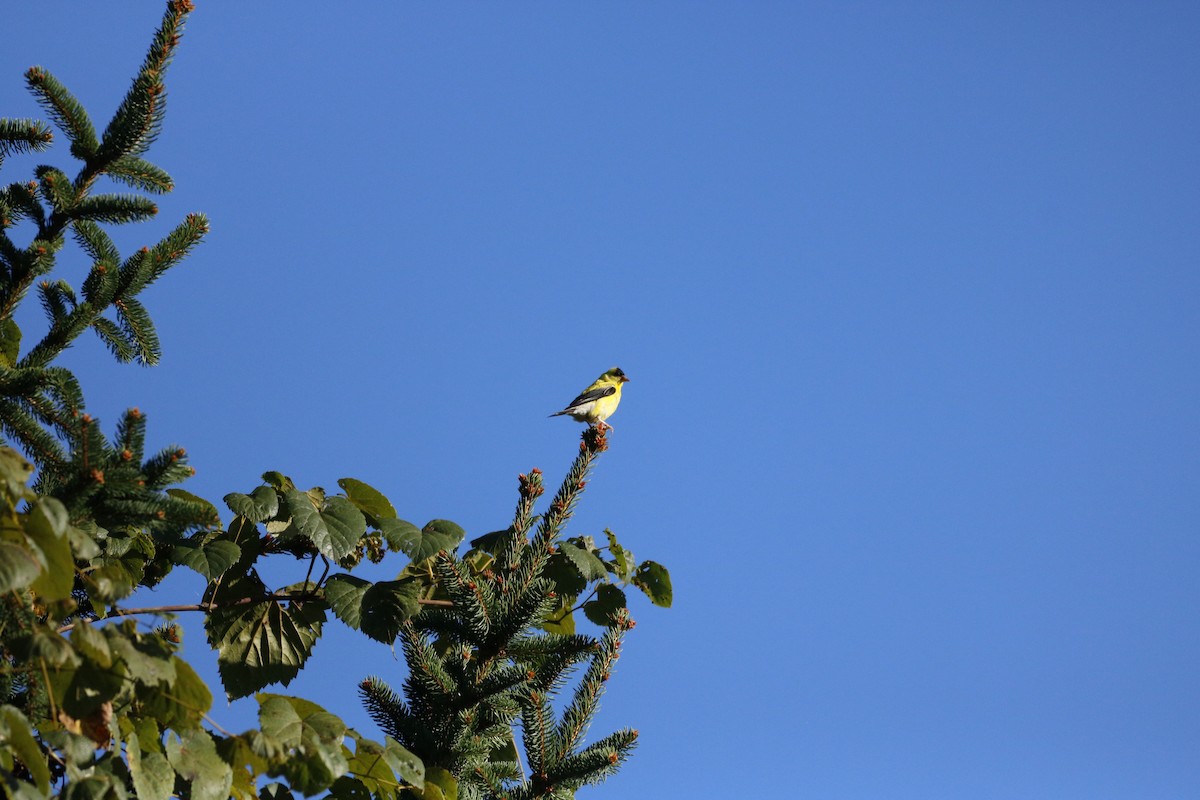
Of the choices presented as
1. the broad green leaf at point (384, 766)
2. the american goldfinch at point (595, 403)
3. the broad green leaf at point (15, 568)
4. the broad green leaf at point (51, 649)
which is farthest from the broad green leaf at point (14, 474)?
the american goldfinch at point (595, 403)

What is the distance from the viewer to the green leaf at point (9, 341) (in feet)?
15.0

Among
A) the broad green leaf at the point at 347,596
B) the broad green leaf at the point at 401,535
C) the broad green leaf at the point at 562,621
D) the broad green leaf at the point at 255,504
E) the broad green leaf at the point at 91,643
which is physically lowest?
the broad green leaf at the point at 91,643

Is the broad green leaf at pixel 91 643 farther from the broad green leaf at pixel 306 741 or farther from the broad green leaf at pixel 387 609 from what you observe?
the broad green leaf at pixel 387 609

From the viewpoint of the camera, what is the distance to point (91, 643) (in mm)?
2861

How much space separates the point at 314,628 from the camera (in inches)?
202

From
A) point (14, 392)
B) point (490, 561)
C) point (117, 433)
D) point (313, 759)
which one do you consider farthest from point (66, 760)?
point (490, 561)

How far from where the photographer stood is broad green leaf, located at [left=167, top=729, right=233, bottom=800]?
11.0 ft

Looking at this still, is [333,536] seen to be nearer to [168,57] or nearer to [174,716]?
[174,716]

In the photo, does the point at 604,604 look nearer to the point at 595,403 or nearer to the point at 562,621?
the point at 562,621

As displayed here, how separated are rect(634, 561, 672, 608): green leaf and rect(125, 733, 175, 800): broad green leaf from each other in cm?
275

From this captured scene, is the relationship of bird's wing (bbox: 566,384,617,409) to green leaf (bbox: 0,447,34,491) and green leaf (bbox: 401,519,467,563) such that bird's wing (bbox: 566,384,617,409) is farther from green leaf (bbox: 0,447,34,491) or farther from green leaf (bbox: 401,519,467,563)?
green leaf (bbox: 0,447,34,491)

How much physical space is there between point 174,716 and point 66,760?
45 centimetres

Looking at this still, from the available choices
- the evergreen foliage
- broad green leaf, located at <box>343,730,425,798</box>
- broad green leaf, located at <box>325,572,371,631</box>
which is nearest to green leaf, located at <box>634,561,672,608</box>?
the evergreen foliage

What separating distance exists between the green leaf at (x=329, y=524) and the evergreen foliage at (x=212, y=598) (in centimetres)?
1
